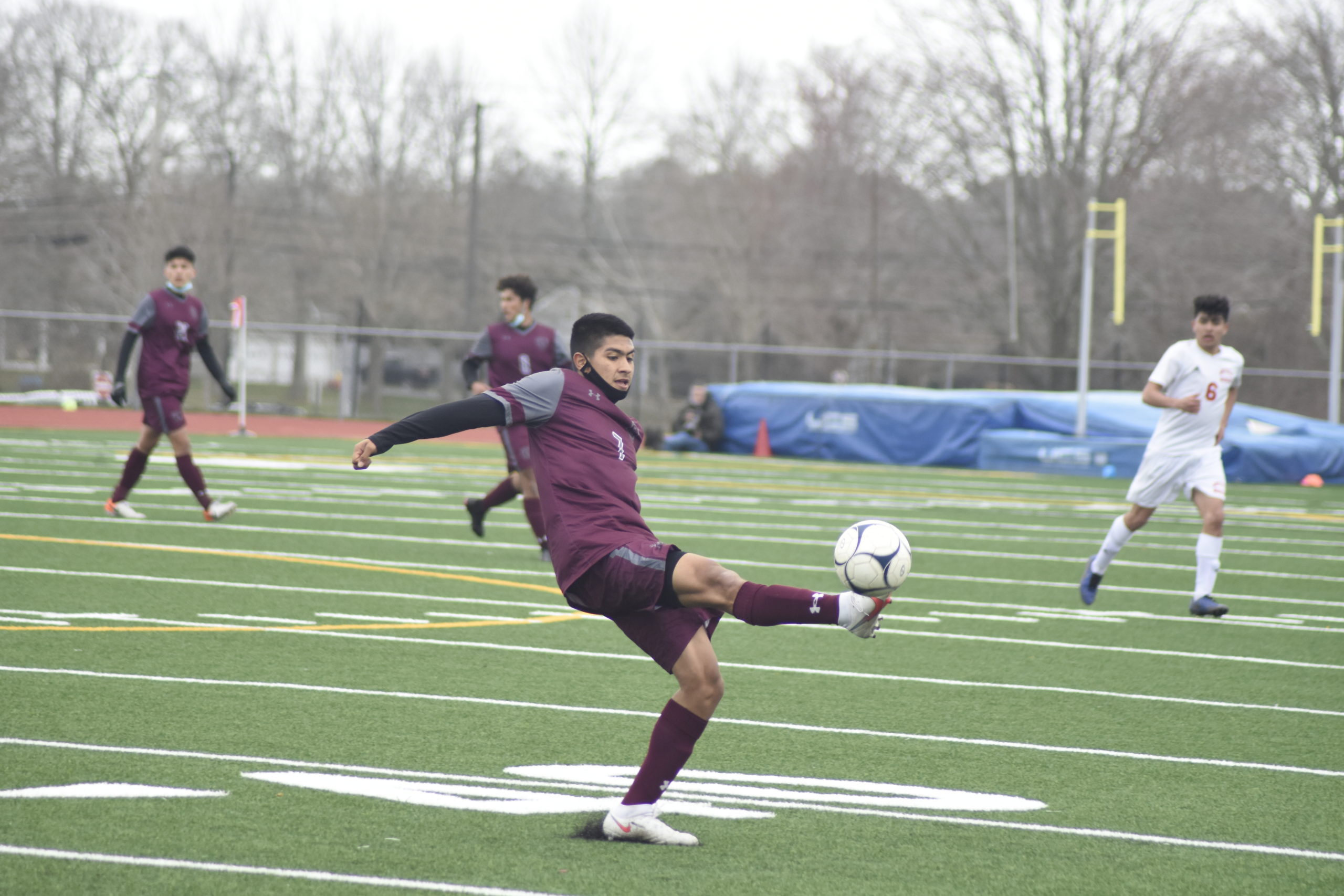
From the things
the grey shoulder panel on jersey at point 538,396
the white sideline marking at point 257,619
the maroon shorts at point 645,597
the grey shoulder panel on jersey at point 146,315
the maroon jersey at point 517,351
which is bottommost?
the white sideline marking at point 257,619

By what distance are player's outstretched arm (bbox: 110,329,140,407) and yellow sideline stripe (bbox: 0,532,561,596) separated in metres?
1.21

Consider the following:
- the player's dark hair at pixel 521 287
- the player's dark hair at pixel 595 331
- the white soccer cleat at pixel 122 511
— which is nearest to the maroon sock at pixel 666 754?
the player's dark hair at pixel 595 331

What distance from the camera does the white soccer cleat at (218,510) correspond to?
12953mm

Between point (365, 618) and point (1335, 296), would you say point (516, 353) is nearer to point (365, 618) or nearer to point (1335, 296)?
point (365, 618)

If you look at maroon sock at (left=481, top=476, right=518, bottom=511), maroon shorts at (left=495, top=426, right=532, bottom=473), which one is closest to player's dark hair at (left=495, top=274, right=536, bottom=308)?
maroon shorts at (left=495, top=426, right=532, bottom=473)

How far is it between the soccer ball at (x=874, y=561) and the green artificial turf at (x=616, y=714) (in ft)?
2.58

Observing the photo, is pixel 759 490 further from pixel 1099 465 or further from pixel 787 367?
pixel 787 367

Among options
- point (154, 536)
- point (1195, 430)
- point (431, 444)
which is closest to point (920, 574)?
point (1195, 430)

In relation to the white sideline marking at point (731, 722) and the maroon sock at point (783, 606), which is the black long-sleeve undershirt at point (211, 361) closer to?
the white sideline marking at point (731, 722)

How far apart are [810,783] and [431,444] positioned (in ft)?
84.4

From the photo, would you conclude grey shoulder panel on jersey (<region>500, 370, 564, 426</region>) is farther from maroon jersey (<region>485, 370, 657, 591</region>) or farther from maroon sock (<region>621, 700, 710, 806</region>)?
maroon sock (<region>621, 700, 710, 806</region>)

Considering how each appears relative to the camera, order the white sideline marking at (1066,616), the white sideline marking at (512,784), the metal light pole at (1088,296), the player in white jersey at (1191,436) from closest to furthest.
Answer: the white sideline marking at (512,784) → the white sideline marking at (1066,616) → the player in white jersey at (1191,436) → the metal light pole at (1088,296)

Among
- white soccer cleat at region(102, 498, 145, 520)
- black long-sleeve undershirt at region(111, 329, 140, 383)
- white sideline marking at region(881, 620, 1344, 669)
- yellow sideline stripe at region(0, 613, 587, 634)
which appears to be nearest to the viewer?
yellow sideline stripe at region(0, 613, 587, 634)

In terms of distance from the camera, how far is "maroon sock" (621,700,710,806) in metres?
4.42
